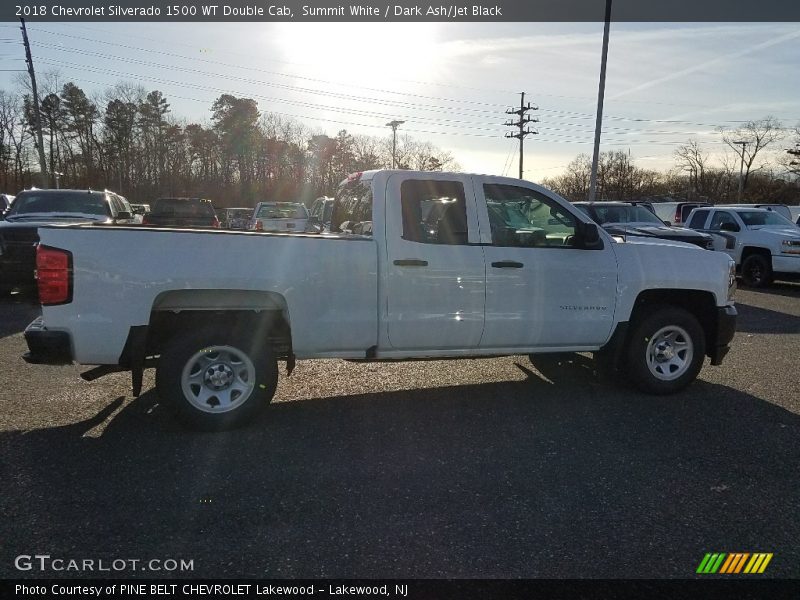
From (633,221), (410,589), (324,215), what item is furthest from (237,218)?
(410,589)

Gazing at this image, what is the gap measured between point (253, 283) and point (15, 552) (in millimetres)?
2157

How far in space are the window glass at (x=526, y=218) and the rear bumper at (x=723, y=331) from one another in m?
1.78

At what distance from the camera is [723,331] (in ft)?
17.6

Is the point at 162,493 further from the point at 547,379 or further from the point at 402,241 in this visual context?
the point at 547,379

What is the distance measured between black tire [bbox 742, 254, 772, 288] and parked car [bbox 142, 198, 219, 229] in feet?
45.4

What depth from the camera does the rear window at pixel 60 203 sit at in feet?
36.7

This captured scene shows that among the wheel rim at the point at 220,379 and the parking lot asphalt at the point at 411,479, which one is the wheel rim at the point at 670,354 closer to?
the parking lot asphalt at the point at 411,479

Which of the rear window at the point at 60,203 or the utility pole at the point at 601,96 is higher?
the utility pole at the point at 601,96

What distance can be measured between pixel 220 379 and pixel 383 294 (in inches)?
58.2

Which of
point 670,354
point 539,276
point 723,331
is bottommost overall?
point 670,354

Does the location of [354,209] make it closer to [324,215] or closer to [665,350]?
[324,215]

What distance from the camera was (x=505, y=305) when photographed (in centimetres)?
480

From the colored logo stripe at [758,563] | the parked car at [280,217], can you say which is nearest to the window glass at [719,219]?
the parked car at [280,217]

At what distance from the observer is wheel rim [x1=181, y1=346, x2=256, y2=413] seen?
4.23 metres
